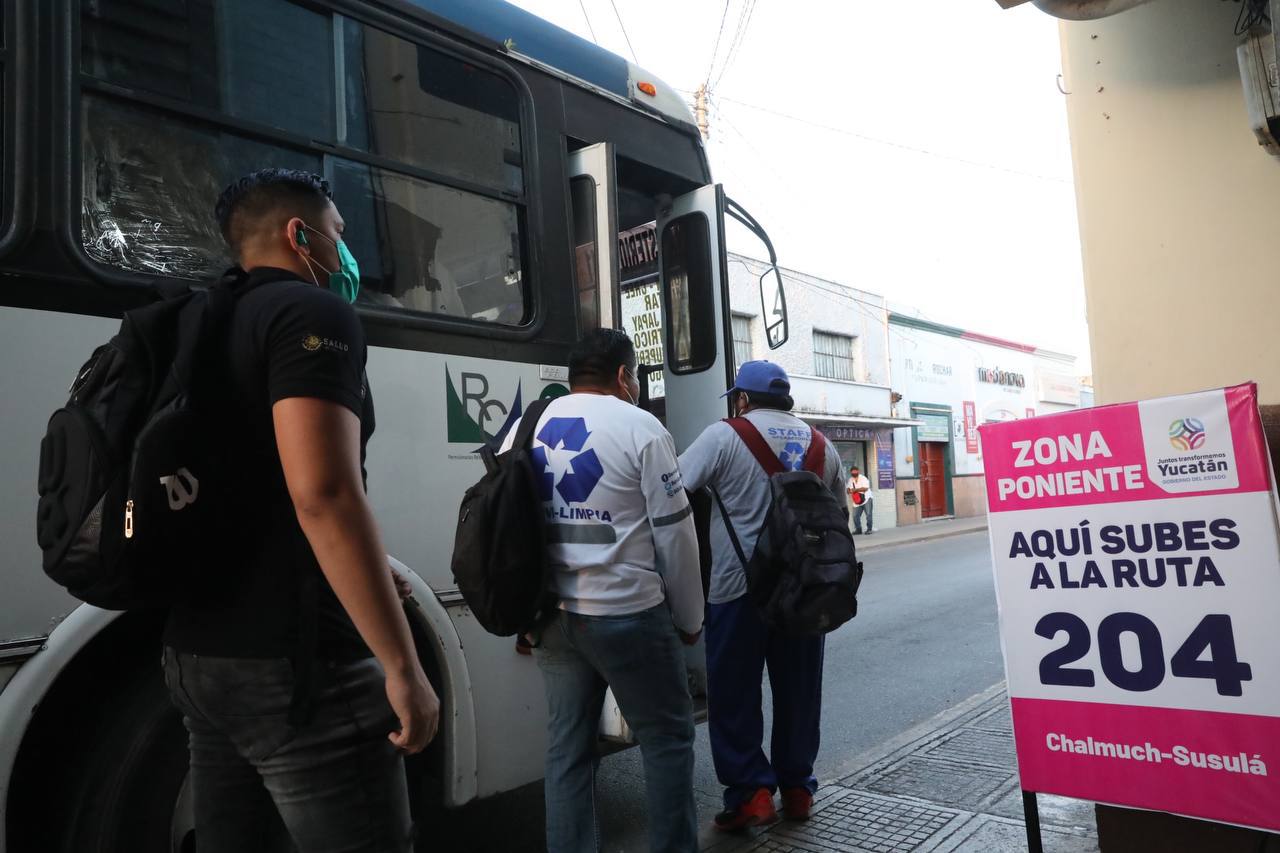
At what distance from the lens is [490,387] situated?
3330mm

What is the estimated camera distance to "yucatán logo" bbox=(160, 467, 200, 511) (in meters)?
1.39

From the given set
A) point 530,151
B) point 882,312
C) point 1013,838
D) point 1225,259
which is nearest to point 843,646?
point 1013,838

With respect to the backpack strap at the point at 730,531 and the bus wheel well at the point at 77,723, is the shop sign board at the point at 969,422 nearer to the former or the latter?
the backpack strap at the point at 730,531

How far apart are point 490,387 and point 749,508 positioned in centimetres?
120

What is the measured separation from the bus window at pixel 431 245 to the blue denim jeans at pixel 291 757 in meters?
1.78

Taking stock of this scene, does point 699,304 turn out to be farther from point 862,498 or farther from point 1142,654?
point 862,498

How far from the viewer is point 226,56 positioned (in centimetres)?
277

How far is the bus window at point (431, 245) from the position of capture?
10.1 feet

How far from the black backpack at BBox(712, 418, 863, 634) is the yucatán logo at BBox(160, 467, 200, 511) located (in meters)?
2.48

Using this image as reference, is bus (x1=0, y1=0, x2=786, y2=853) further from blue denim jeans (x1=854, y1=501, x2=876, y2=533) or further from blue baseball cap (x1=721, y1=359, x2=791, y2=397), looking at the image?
blue denim jeans (x1=854, y1=501, x2=876, y2=533)

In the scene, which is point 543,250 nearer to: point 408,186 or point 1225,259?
point 408,186

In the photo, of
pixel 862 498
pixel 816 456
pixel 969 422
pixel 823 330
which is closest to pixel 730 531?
pixel 816 456

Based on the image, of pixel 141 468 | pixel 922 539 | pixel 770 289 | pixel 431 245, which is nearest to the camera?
pixel 141 468

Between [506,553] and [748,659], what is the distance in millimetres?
1515
